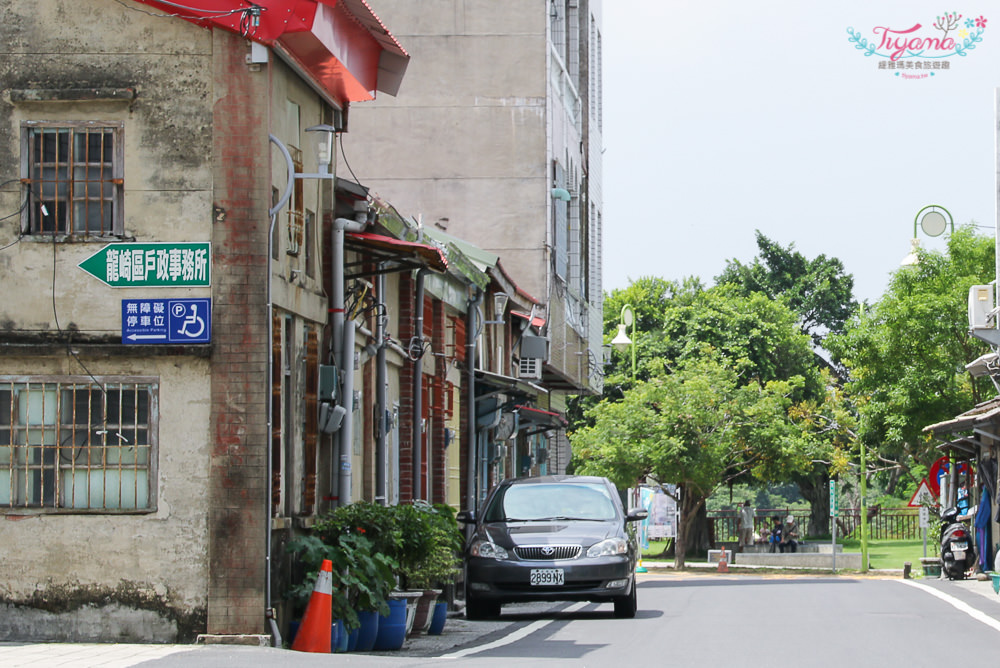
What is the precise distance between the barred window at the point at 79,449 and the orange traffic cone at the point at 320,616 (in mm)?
1697

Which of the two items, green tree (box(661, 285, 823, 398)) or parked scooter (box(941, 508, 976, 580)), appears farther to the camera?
green tree (box(661, 285, 823, 398))

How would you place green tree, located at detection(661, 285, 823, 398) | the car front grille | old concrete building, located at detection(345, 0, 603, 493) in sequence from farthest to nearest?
green tree, located at detection(661, 285, 823, 398) < old concrete building, located at detection(345, 0, 603, 493) < the car front grille

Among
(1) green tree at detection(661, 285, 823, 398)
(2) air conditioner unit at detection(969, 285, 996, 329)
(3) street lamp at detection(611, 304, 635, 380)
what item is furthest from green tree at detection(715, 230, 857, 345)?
(2) air conditioner unit at detection(969, 285, 996, 329)

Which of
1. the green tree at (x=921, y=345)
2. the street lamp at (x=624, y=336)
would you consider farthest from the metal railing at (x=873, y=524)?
the green tree at (x=921, y=345)

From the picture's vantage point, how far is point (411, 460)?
22.2m

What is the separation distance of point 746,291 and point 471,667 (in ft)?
207

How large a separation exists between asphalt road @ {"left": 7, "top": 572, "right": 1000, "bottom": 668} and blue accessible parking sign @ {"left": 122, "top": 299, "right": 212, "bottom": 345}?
2681 millimetres

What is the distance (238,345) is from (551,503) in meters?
6.71

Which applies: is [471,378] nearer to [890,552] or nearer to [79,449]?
[79,449]

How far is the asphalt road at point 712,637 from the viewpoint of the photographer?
12.3 meters

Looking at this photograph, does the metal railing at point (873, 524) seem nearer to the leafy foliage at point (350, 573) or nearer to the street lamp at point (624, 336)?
the street lamp at point (624, 336)

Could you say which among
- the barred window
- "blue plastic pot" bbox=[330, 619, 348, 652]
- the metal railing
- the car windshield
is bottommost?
the metal railing

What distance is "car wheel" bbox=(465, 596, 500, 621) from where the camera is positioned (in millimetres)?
18469

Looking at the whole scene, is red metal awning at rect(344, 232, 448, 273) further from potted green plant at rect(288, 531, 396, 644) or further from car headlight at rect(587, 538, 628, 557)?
car headlight at rect(587, 538, 628, 557)
